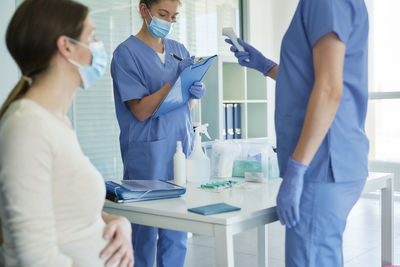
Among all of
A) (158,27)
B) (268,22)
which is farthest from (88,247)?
(268,22)

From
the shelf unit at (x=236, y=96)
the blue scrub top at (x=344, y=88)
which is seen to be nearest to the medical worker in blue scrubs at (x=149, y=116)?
the blue scrub top at (x=344, y=88)

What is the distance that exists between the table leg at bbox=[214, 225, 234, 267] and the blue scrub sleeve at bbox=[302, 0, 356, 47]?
57 centimetres

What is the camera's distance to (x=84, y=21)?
108cm

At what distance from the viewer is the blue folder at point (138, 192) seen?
1515 mm

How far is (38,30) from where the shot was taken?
3.27 feet

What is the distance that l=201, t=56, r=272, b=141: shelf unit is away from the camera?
11.8 feet

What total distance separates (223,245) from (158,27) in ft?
3.72

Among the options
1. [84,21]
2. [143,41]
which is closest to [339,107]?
[84,21]

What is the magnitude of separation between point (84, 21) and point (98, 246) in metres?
0.52

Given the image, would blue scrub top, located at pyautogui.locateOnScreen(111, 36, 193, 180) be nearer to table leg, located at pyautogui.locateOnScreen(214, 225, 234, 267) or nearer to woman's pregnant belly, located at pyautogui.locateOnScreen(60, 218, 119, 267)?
table leg, located at pyautogui.locateOnScreen(214, 225, 234, 267)

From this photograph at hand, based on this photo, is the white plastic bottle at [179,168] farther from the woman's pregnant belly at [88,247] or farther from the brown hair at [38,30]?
the brown hair at [38,30]

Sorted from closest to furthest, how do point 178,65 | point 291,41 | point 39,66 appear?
point 39,66, point 291,41, point 178,65

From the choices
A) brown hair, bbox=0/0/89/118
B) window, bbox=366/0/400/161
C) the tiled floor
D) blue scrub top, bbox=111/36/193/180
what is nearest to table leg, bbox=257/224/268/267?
the tiled floor

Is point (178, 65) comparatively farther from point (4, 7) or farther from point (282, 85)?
point (4, 7)
